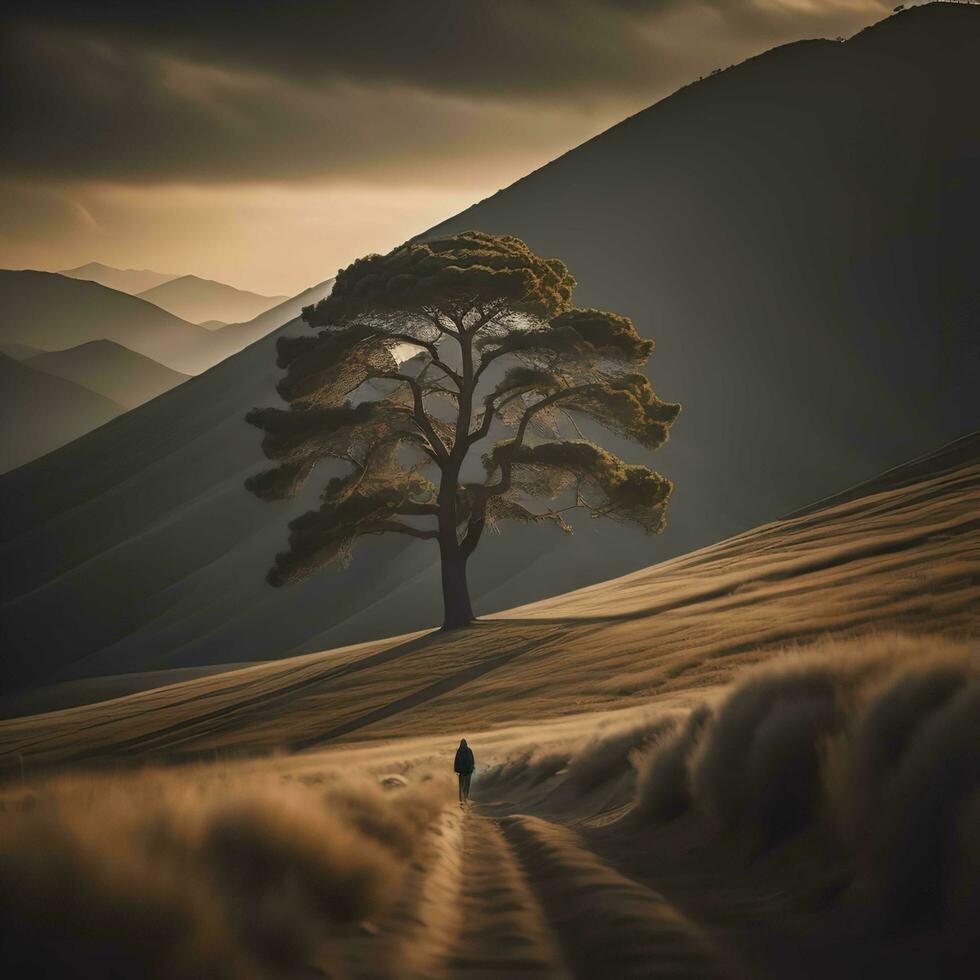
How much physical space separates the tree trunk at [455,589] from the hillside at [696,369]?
29.7 m

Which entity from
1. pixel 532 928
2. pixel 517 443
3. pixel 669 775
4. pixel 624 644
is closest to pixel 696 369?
pixel 517 443

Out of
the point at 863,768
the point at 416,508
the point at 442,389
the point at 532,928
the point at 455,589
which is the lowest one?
the point at 532,928

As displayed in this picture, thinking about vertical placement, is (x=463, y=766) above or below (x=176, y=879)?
below

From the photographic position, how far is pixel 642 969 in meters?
5.09

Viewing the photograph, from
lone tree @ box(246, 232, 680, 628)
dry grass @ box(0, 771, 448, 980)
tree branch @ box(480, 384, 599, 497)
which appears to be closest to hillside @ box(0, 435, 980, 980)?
dry grass @ box(0, 771, 448, 980)

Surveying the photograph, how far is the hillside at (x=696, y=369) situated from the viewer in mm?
82812

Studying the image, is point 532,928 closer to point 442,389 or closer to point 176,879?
point 176,879

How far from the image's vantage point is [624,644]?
2505 cm

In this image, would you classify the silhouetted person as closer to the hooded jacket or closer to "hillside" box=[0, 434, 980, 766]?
the hooded jacket

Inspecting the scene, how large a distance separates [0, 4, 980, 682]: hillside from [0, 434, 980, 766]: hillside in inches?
1259

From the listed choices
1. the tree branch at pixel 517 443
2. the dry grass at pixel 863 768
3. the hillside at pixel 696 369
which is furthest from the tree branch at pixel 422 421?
the hillside at pixel 696 369

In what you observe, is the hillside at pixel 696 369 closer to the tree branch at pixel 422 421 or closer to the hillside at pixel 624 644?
the tree branch at pixel 422 421

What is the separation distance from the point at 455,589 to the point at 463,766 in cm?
2220

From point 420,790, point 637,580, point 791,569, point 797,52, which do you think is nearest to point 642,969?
point 420,790
